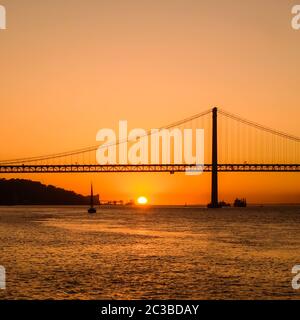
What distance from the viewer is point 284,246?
38.1 meters

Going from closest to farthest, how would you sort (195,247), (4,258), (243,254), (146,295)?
(146,295), (4,258), (243,254), (195,247)

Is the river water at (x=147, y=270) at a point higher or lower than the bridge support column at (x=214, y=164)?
lower

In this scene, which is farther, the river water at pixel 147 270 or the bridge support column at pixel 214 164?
the bridge support column at pixel 214 164

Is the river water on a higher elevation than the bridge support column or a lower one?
lower

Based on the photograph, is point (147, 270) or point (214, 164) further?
point (214, 164)

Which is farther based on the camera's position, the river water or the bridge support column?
the bridge support column

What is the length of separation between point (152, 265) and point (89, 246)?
38.8 ft

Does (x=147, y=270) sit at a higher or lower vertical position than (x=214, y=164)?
lower

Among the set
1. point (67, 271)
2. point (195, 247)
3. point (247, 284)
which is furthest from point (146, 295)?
point (195, 247)

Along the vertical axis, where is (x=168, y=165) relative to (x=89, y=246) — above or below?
above
